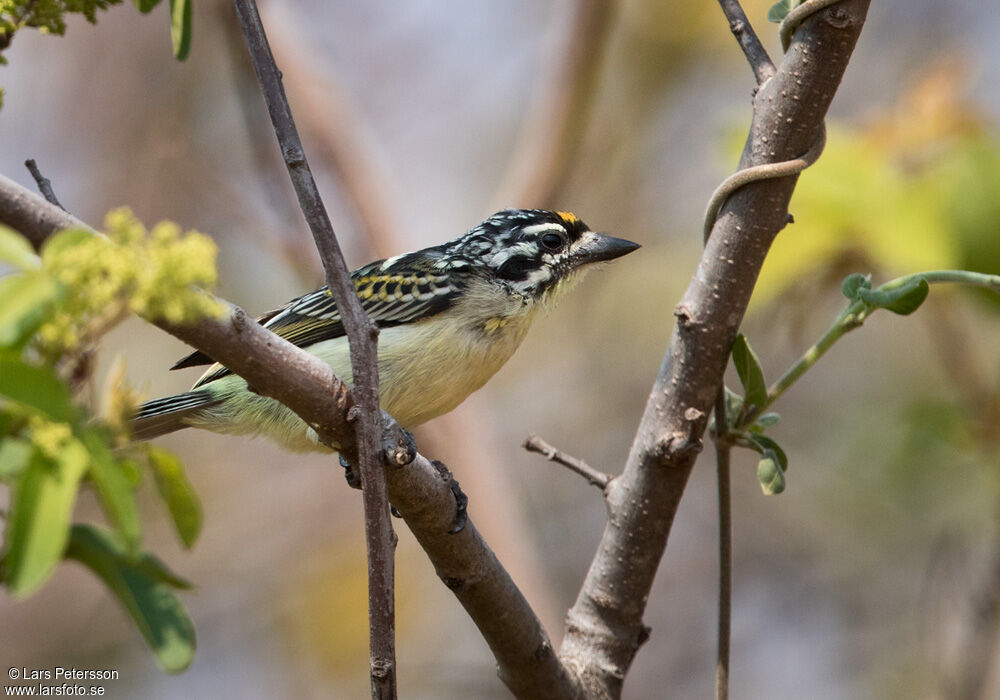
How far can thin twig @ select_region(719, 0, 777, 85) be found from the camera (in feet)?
6.94

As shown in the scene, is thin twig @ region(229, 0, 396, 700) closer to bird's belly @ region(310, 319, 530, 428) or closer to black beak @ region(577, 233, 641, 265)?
bird's belly @ region(310, 319, 530, 428)

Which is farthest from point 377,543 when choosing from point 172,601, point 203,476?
point 203,476

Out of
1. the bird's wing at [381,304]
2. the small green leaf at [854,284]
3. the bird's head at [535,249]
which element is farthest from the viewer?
the bird's head at [535,249]

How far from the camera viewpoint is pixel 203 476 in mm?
7113

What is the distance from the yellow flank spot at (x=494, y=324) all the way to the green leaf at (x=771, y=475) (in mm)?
1524

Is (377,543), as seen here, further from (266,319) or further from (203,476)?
(203,476)

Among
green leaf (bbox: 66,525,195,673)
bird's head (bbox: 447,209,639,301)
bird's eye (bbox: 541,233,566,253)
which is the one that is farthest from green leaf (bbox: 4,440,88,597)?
bird's eye (bbox: 541,233,566,253)

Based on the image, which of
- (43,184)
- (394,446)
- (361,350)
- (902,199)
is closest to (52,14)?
(43,184)

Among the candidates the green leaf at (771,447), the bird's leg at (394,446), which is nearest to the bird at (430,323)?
the bird's leg at (394,446)

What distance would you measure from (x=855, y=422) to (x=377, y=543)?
5.66 m

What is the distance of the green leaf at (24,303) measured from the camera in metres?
0.92

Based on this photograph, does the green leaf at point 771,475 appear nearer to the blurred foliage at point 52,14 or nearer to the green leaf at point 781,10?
A: the green leaf at point 781,10

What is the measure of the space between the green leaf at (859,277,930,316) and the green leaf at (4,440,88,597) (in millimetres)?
1556

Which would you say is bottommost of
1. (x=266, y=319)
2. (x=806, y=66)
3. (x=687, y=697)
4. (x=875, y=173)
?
(x=687, y=697)
